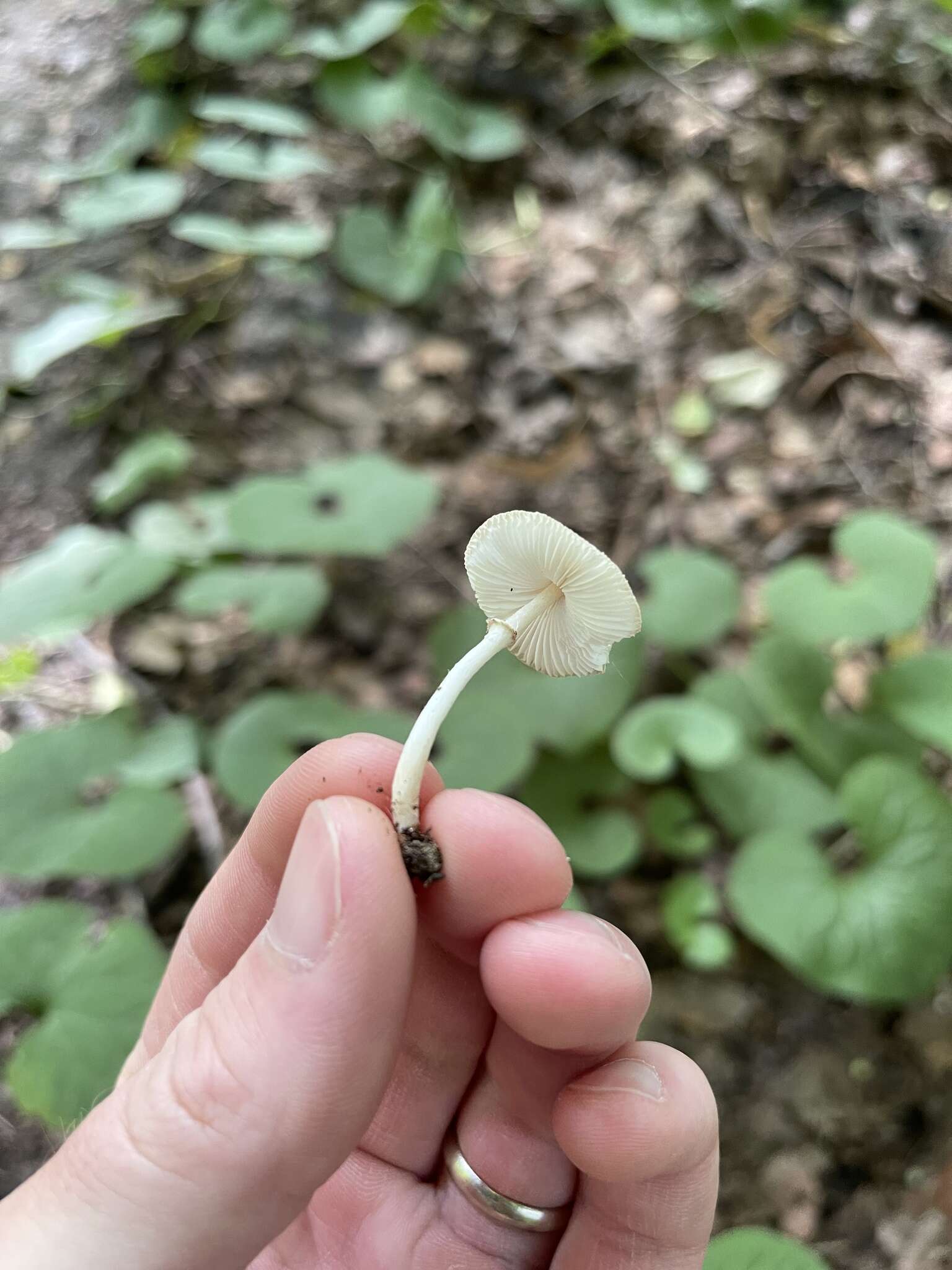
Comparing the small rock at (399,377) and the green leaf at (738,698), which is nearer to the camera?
the green leaf at (738,698)

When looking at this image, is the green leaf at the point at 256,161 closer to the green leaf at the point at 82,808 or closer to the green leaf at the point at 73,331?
the green leaf at the point at 73,331

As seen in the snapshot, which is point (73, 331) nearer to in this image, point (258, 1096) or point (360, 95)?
point (360, 95)

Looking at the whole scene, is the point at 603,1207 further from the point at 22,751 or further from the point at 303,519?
the point at 303,519

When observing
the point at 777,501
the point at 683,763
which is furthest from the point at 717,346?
the point at 683,763

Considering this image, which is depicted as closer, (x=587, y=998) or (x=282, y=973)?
(x=282, y=973)

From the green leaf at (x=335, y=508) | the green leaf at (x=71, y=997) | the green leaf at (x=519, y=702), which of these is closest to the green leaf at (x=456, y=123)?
the green leaf at (x=335, y=508)

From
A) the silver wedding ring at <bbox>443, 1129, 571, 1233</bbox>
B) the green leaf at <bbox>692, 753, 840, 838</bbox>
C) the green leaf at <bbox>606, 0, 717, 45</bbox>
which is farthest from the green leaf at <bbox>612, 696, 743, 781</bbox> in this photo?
the green leaf at <bbox>606, 0, 717, 45</bbox>

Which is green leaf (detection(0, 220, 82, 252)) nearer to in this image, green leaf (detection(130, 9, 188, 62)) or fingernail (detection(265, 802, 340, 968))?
green leaf (detection(130, 9, 188, 62))

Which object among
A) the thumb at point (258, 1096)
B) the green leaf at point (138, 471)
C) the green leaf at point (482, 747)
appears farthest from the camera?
the green leaf at point (138, 471)
